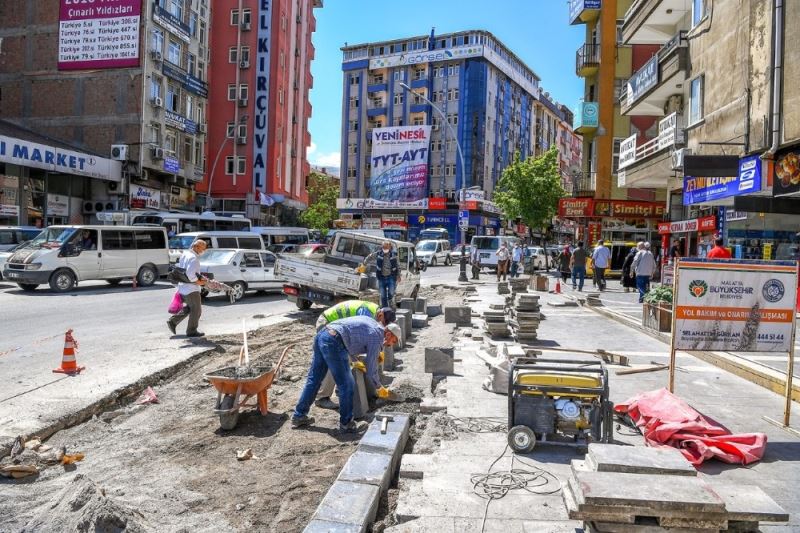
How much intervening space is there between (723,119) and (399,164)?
1766 inches

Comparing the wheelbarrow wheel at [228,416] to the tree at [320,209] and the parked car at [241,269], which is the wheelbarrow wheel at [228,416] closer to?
the parked car at [241,269]

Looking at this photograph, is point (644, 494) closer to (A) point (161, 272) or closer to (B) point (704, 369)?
(B) point (704, 369)

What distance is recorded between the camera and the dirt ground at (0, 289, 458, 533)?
4062 millimetres

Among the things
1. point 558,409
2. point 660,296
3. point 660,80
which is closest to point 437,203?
point 660,80

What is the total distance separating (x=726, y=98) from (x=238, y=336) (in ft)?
45.7

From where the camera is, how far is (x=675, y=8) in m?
21.1

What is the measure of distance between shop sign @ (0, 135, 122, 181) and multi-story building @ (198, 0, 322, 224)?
493 inches

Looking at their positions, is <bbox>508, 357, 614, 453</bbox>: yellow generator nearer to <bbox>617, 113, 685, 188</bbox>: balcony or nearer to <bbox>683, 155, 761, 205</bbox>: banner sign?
<bbox>683, 155, 761, 205</bbox>: banner sign

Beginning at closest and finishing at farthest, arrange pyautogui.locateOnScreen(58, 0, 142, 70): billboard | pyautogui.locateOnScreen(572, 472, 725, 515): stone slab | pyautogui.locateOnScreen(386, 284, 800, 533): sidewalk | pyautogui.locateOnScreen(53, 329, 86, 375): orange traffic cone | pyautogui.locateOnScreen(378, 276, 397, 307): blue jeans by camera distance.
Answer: pyautogui.locateOnScreen(572, 472, 725, 515): stone slab → pyautogui.locateOnScreen(386, 284, 800, 533): sidewalk → pyautogui.locateOnScreen(53, 329, 86, 375): orange traffic cone → pyautogui.locateOnScreen(378, 276, 397, 307): blue jeans → pyautogui.locateOnScreen(58, 0, 142, 70): billboard

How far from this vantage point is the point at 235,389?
6.06 metres

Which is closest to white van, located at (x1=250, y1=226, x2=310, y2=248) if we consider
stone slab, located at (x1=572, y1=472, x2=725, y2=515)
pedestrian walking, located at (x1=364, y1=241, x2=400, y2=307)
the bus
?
the bus

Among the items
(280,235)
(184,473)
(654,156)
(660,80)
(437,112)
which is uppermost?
(437,112)

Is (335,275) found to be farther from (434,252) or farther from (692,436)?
(434,252)

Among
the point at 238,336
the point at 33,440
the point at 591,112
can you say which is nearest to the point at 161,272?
the point at 238,336
